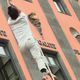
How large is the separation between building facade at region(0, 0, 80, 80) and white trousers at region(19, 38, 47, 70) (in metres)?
3.43

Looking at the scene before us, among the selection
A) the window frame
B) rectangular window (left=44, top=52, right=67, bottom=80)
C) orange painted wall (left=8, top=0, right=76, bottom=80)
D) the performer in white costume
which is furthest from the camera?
the window frame

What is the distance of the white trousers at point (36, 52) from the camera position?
13941 mm

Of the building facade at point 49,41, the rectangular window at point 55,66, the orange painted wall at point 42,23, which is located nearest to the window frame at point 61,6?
the building facade at point 49,41

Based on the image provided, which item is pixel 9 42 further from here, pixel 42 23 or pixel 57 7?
pixel 57 7

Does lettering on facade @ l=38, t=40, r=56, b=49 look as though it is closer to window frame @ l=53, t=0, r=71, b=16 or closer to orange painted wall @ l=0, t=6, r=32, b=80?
orange painted wall @ l=0, t=6, r=32, b=80

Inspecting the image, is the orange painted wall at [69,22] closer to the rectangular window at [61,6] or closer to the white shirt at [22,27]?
the rectangular window at [61,6]

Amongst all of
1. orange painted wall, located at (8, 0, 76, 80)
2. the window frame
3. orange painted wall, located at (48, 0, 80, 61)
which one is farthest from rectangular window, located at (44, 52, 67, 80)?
the window frame

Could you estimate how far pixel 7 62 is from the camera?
1866cm

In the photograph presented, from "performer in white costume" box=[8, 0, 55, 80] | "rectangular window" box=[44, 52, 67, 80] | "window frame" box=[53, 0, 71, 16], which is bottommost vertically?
"rectangular window" box=[44, 52, 67, 80]

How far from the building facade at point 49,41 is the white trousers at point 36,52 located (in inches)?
135

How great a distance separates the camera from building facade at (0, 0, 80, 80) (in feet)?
61.3

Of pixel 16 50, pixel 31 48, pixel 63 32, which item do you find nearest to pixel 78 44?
pixel 63 32

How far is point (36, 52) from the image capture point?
46.7 feet

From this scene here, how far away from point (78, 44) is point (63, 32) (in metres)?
1.19
